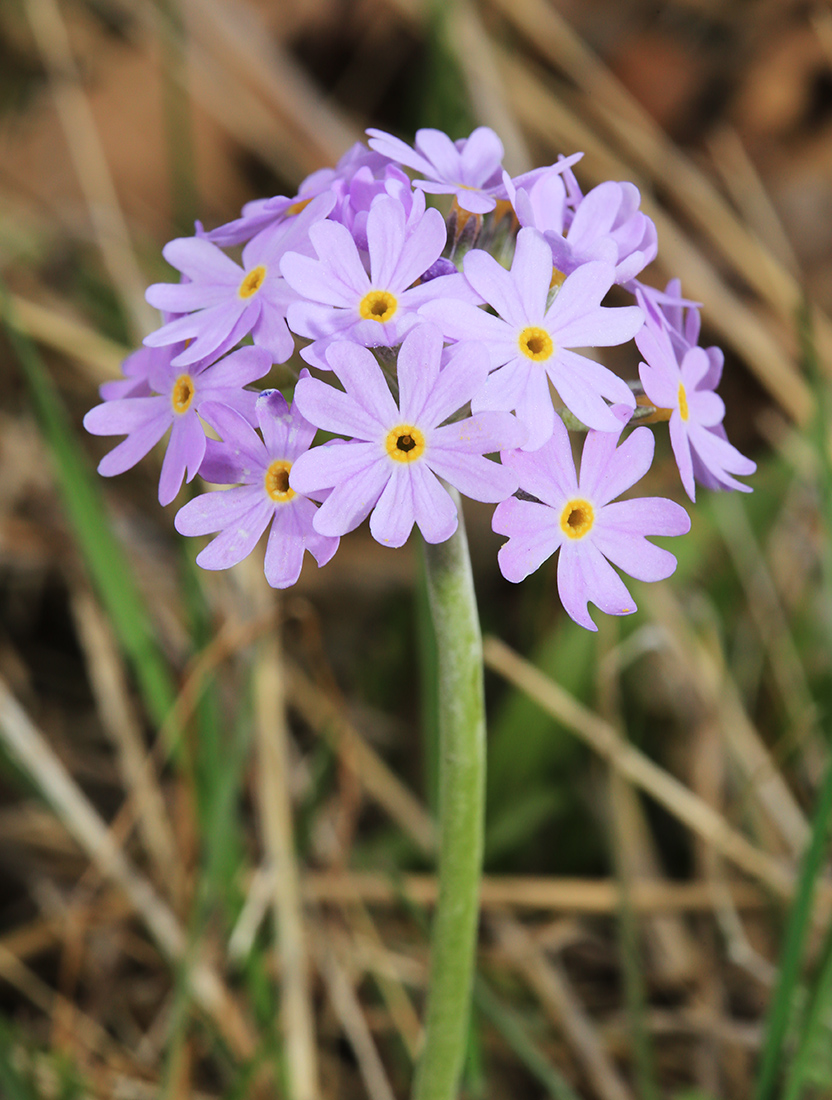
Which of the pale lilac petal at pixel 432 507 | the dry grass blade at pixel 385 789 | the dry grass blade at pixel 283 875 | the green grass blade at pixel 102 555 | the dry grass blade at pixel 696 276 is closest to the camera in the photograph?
the pale lilac petal at pixel 432 507

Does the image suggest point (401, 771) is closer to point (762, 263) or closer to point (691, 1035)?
point (691, 1035)

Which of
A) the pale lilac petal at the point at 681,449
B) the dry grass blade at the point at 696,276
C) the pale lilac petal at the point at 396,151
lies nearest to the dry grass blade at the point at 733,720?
the dry grass blade at the point at 696,276

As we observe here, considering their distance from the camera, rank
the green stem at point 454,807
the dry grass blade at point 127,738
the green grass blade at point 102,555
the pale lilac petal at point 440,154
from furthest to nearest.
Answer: the dry grass blade at point 127,738
the green grass blade at point 102,555
the pale lilac petal at point 440,154
the green stem at point 454,807

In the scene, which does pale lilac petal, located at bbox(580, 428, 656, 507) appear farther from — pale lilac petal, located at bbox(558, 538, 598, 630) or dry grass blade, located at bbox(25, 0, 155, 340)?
dry grass blade, located at bbox(25, 0, 155, 340)

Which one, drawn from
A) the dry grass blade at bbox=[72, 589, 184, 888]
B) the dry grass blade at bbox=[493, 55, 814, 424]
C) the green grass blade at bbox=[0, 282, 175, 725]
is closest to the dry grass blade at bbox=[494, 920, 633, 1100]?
the dry grass blade at bbox=[72, 589, 184, 888]

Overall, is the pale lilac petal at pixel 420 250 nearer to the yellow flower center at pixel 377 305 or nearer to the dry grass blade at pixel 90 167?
the yellow flower center at pixel 377 305

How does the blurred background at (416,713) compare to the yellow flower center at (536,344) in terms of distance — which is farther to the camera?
the blurred background at (416,713)


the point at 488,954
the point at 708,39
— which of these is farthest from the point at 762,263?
the point at 488,954
